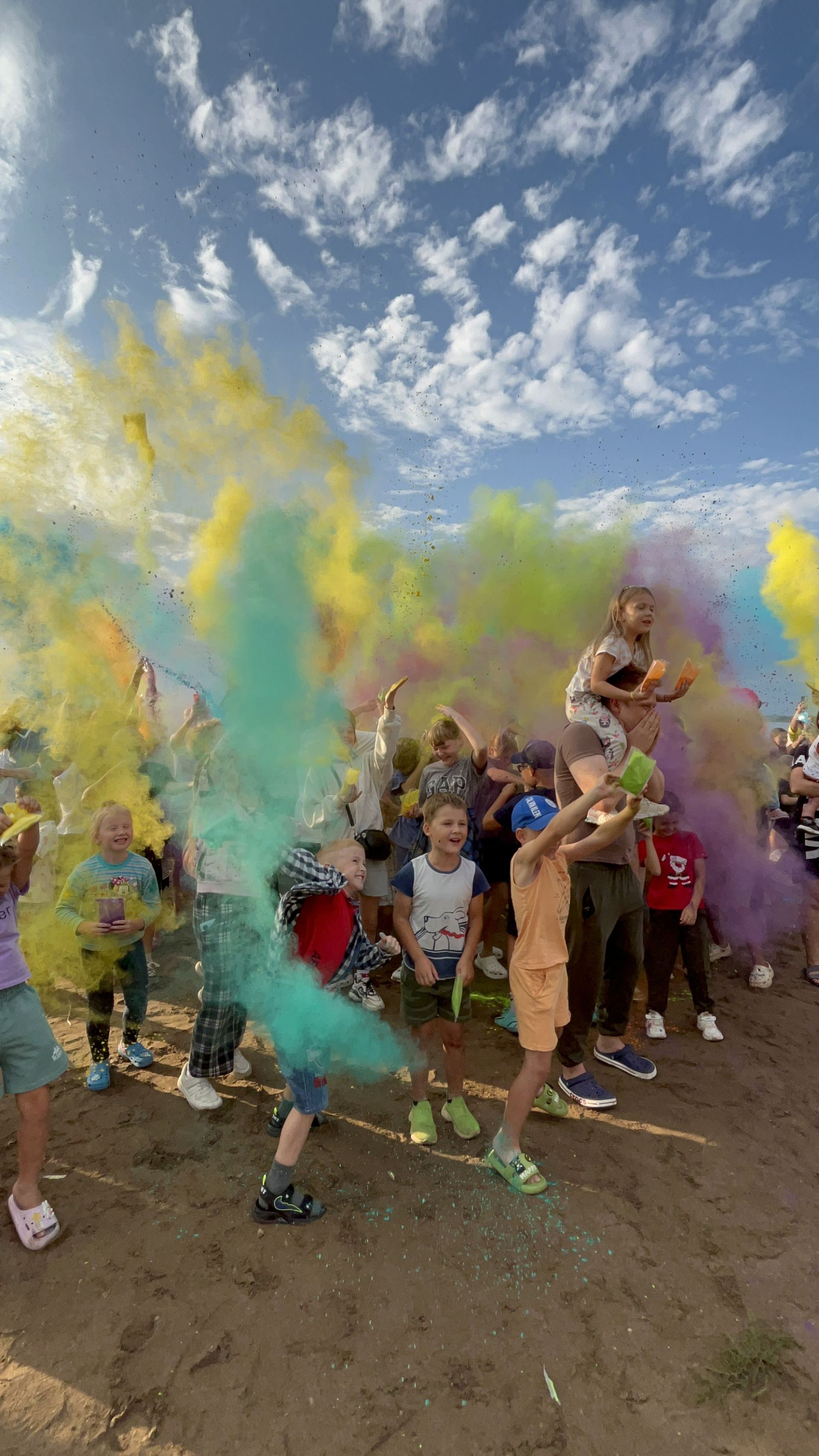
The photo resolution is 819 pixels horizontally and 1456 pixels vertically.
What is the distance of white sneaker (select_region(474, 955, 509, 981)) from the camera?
543cm

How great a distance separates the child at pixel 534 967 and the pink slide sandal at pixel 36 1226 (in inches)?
75.5

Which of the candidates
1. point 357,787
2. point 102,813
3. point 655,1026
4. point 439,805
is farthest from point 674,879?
point 102,813

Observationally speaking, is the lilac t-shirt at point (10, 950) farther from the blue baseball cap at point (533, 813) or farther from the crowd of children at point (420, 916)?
the blue baseball cap at point (533, 813)

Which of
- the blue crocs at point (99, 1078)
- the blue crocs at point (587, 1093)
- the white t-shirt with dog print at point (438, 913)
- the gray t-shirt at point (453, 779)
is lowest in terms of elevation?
the blue crocs at point (99, 1078)

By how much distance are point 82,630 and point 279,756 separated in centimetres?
199

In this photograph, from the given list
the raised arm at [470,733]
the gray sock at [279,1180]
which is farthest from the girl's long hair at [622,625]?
the gray sock at [279,1180]

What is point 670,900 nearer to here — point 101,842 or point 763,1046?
point 763,1046

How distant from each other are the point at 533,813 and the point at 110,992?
8.69ft

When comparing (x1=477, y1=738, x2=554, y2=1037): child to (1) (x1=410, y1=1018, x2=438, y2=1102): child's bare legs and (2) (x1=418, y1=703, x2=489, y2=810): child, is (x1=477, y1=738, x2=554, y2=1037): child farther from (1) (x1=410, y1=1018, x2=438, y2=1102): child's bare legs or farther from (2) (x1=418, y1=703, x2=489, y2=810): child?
(1) (x1=410, y1=1018, x2=438, y2=1102): child's bare legs

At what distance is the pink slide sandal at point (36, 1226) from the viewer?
103 inches

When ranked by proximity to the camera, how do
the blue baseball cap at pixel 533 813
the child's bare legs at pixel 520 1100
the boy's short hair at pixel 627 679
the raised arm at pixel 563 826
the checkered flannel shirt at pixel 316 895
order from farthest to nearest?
1. the boy's short hair at pixel 627 679
2. the blue baseball cap at pixel 533 813
3. the child's bare legs at pixel 520 1100
4. the checkered flannel shirt at pixel 316 895
5. the raised arm at pixel 563 826

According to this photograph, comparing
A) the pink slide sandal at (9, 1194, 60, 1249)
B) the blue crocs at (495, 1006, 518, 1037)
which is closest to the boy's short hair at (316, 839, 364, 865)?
the pink slide sandal at (9, 1194, 60, 1249)

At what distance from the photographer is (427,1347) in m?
2.25

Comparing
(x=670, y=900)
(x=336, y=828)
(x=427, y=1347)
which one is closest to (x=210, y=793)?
(x=336, y=828)
